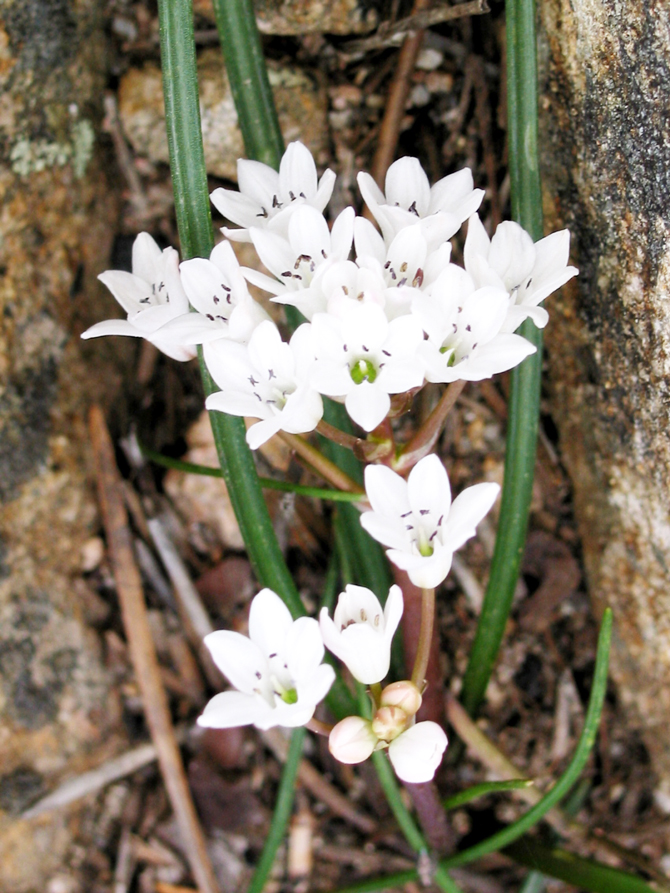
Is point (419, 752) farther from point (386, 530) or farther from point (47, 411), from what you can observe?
point (47, 411)

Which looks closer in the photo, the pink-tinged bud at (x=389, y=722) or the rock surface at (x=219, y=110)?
the pink-tinged bud at (x=389, y=722)

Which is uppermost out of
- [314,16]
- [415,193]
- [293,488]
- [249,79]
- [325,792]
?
[314,16]

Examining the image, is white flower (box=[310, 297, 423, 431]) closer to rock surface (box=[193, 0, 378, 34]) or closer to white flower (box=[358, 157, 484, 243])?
white flower (box=[358, 157, 484, 243])

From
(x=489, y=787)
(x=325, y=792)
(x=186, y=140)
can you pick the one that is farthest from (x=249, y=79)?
(x=325, y=792)

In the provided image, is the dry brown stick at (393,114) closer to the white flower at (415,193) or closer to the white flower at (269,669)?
the white flower at (415,193)

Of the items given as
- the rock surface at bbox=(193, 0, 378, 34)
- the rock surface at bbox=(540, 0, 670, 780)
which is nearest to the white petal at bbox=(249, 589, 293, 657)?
the rock surface at bbox=(540, 0, 670, 780)

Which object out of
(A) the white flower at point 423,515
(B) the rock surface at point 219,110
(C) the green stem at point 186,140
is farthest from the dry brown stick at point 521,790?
(B) the rock surface at point 219,110
